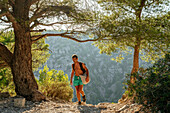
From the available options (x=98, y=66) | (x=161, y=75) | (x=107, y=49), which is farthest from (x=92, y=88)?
(x=161, y=75)

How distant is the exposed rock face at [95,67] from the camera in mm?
110750

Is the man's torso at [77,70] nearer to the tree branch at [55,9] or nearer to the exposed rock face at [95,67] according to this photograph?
the tree branch at [55,9]

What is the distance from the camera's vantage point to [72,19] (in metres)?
6.69

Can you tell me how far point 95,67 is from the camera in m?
130

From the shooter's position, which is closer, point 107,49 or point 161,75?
point 161,75

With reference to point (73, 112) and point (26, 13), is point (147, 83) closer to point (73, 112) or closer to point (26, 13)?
point (73, 112)

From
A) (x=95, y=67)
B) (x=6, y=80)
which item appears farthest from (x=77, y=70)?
(x=95, y=67)

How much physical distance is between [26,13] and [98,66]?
125 metres

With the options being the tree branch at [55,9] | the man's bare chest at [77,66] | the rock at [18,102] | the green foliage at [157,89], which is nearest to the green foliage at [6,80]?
the tree branch at [55,9]

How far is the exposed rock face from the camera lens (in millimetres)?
110750

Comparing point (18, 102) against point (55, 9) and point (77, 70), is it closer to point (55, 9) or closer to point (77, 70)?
point (77, 70)

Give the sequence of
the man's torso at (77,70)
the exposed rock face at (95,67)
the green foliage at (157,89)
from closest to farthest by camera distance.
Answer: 1. the green foliage at (157,89)
2. the man's torso at (77,70)
3. the exposed rock face at (95,67)

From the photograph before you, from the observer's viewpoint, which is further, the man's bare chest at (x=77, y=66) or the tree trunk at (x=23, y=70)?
the tree trunk at (x=23, y=70)

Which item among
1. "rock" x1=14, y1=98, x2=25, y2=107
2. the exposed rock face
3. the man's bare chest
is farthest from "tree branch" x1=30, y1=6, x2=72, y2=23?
the exposed rock face
